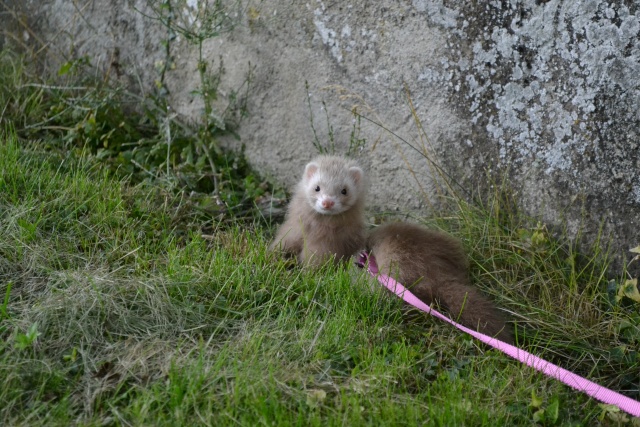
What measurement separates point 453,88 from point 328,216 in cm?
108

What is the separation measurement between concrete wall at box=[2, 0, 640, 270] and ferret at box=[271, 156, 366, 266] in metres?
0.47

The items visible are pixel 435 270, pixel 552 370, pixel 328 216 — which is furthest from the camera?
pixel 328 216

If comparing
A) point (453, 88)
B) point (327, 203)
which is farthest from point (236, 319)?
point (453, 88)

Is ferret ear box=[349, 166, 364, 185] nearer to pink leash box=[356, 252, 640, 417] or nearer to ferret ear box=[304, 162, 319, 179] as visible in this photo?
ferret ear box=[304, 162, 319, 179]

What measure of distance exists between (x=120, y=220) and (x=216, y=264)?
32.5 inches

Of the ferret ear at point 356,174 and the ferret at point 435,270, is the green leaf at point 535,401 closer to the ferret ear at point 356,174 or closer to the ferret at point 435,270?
the ferret at point 435,270

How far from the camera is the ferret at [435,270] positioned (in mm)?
3986

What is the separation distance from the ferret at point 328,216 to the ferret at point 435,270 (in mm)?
219

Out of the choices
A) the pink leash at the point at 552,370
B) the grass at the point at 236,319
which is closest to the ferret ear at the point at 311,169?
the grass at the point at 236,319

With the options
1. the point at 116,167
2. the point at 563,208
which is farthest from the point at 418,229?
the point at 116,167

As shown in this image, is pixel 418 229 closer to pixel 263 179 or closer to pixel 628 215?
pixel 628 215

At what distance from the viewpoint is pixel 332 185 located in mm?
4652

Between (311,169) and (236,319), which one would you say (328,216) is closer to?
(311,169)

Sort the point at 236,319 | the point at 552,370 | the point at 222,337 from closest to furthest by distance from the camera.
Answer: the point at 552,370 → the point at 222,337 → the point at 236,319
